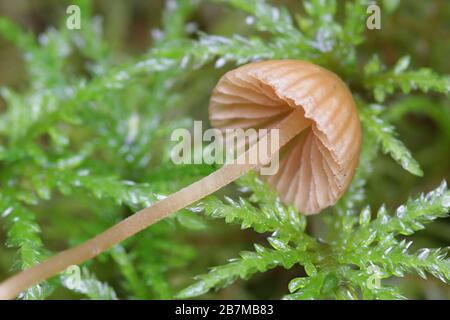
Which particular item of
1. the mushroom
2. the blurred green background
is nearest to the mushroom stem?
the mushroom

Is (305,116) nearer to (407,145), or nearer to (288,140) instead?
(288,140)

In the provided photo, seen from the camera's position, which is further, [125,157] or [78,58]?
[78,58]

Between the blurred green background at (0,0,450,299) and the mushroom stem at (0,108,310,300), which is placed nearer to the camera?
the mushroom stem at (0,108,310,300)

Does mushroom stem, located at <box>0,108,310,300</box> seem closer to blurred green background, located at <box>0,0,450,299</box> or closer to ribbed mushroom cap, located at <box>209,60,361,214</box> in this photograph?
ribbed mushroom cap, located at <box>209,60,361,214</box>

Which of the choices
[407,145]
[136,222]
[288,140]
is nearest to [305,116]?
[288,140]

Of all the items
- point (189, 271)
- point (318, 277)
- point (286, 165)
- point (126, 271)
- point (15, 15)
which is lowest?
point (189, 271)
